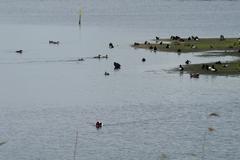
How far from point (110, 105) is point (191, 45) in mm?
34153

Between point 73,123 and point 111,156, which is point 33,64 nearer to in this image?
point 73,123

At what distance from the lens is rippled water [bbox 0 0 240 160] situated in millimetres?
40250

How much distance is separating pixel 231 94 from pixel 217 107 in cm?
583

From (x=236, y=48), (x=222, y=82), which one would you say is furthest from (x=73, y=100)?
(x=236, y=48)

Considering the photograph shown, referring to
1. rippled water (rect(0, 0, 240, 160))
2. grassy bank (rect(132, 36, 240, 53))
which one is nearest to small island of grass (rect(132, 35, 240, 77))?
grassy bank (rect(132, 36, 240, 53))

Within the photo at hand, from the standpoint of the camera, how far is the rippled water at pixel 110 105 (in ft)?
132

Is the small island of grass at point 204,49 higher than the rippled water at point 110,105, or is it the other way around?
the small island of grass at point 204,49

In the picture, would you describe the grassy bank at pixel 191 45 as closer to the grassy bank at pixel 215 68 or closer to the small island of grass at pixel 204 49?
the small island of grass at pixel 204 49

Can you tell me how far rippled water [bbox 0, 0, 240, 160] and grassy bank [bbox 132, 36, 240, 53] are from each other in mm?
2158

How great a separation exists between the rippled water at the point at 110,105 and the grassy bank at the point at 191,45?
216 centimetres

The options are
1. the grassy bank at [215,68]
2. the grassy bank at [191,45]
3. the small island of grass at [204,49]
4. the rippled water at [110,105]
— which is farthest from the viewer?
the grassy bank at [191,45]

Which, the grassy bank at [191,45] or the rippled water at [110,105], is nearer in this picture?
the rippled water at [110,105]

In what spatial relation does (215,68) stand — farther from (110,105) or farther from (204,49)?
(110,105)

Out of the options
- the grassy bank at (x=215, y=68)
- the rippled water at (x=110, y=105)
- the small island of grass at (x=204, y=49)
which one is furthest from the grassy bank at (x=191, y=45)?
the grassy bank at (x=215, y=68)
